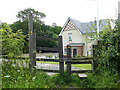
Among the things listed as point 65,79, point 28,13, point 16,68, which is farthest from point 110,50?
point 16,68

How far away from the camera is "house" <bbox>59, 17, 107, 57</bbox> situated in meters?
1.69

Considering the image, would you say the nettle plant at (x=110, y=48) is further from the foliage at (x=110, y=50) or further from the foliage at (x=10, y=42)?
the foliage at (x=10, y=42)

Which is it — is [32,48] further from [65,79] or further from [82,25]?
[82,25]

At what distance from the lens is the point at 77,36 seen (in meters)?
1.70

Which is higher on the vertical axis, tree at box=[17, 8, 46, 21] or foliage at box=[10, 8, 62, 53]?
tree at box=[17, 8, 46, 21]

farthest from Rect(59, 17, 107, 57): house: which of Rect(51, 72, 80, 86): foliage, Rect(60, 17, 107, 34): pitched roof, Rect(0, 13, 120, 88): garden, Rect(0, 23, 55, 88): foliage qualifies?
Rect(0, 23, 55, 88): foliage

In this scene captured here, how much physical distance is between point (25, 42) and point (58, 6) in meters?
0.78

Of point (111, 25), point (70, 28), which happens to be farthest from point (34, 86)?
point (111, 25)

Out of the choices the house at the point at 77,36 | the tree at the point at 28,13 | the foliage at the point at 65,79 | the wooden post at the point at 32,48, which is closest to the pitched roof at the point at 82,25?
the house at the point at 77,36

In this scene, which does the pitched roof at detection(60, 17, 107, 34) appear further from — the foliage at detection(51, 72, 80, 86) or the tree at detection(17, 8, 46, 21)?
the foliage at detection(51, 72, 80, 86)

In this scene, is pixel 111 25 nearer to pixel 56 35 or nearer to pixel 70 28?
pixel 70 28

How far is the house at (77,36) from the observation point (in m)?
1.69

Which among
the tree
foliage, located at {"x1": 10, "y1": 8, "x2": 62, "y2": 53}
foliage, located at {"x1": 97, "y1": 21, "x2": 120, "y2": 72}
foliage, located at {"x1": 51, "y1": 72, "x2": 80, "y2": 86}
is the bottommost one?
foliage, located at {"x1": 51, "y1": 72, "x2": 80, "y2": 86}

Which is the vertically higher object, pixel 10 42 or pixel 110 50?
pixel 10 42
